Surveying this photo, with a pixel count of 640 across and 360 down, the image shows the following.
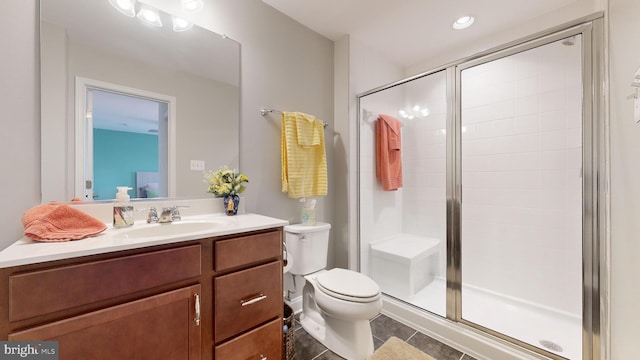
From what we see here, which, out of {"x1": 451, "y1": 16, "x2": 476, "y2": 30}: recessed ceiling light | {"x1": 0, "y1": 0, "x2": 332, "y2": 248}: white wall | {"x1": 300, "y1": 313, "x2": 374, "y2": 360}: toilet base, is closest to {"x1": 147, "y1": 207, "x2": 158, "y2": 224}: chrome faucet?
{"x1": 0, "y1": 0, "x2": 332, "y2": 248}: white wall

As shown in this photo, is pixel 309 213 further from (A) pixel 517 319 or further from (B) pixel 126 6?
(A) pixel 517 319

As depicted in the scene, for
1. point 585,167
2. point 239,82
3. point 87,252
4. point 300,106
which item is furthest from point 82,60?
point 585,167

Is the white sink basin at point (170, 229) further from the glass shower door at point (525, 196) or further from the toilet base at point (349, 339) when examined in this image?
the glass shower door at point (525, 196)

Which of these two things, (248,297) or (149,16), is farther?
(149,16)

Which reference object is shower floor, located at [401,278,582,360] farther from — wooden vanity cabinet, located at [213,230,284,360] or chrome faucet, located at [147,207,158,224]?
chrome faucet, located at [147,207,158,224]

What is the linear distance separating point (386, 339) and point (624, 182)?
1524 mm

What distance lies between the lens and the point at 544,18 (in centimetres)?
187

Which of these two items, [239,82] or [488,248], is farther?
[488,248]

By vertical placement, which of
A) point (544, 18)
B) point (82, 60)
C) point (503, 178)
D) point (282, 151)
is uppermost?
point (544, 18)

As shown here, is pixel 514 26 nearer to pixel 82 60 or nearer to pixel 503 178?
pixel 503 178

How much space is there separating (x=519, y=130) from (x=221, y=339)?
8.49ft

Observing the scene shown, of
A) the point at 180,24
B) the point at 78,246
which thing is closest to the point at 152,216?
the point at 78,246

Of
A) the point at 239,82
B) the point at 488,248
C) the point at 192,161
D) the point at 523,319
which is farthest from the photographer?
the point at 488,248

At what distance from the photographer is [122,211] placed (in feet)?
3.69
